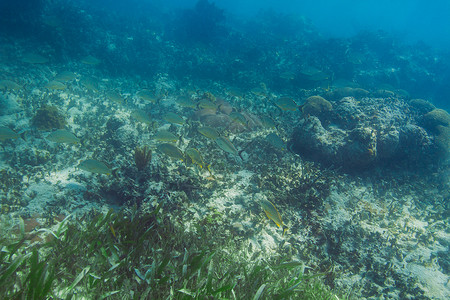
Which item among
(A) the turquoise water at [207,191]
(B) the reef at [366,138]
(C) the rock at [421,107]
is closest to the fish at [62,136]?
(A) the turquoise water at [207,191]

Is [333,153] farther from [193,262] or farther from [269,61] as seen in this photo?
[269,61]

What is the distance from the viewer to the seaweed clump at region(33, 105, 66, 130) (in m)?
6.76

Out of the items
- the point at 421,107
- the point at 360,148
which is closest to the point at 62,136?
the point at 360,148

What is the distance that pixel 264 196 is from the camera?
493cm

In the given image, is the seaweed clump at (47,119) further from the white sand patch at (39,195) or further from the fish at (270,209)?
the fish at (270,209)

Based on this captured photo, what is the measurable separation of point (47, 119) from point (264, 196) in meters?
7.46

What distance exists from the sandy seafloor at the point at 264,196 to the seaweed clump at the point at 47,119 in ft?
0.80

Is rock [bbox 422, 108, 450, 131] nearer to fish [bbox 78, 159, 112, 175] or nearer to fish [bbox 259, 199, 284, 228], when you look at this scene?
fish [bbox 259, 199, 284, 228]

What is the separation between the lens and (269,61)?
58.2 feet

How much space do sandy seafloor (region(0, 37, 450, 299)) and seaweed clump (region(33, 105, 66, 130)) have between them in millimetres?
244

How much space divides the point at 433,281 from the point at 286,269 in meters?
3.51

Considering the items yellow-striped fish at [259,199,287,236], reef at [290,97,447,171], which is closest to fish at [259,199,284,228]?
yellow-striped fish at [259,199,287,236]

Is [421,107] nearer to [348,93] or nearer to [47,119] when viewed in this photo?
[348,93]

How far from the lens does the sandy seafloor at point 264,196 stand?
13.2ft
